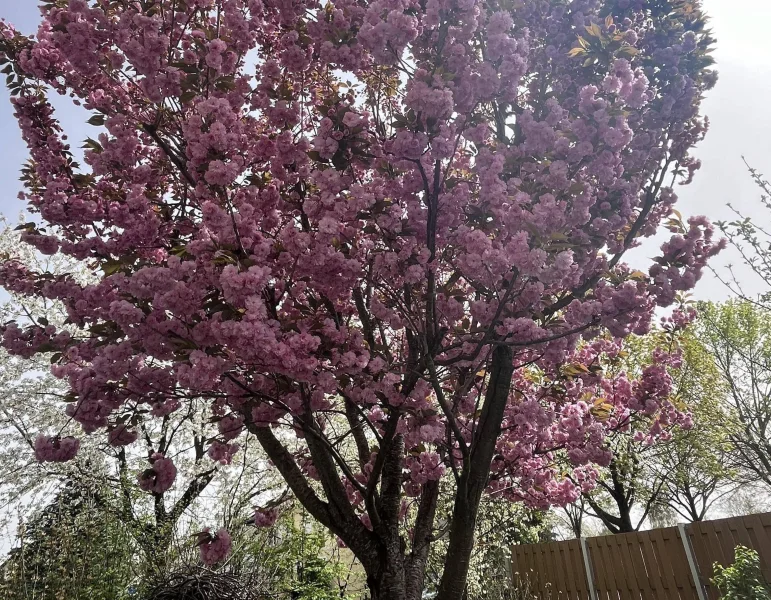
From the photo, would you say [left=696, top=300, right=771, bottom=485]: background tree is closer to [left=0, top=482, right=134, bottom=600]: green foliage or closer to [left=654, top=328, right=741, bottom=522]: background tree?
[left=654, top=328, right=741, bottom=522]: background tree

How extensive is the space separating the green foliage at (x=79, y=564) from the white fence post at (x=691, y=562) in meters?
6.68

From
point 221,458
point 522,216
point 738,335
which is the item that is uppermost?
point 738,335

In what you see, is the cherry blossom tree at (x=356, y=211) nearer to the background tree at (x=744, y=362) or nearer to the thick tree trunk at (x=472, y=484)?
the thick tree trunk at (x=472, y=484)

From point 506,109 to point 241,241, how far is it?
7.13 ft

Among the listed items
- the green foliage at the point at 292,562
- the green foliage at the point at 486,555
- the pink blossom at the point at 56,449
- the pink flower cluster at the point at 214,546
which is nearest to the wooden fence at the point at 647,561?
the green foliage at the point at 486,555

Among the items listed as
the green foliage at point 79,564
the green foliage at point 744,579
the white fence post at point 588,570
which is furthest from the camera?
the white fence post at point 588,570

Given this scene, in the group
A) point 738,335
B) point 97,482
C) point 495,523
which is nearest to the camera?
point 97,482

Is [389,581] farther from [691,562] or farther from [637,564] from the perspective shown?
[637,564]

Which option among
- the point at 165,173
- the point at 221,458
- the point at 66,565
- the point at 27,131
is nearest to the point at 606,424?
the point at 221,458

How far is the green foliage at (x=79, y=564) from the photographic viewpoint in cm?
507

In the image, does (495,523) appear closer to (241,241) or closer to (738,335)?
(738,335)

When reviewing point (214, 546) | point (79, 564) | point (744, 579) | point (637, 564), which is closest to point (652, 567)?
point (637, 564)

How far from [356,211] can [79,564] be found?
4998 mm

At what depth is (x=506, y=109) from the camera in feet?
11.9
